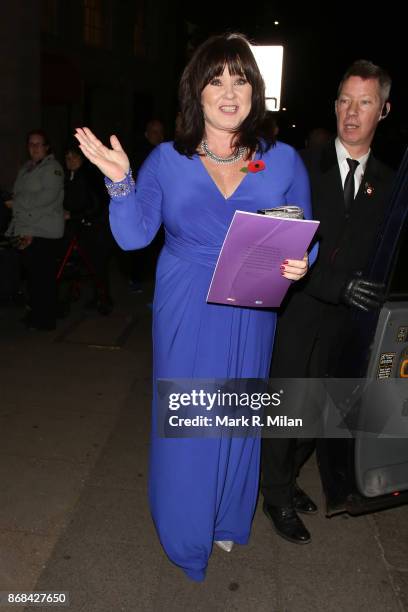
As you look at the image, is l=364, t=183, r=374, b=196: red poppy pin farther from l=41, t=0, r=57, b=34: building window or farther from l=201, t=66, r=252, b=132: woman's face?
l=41, t=0, r=57, b=34: building window

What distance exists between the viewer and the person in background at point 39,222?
6168 millimetres

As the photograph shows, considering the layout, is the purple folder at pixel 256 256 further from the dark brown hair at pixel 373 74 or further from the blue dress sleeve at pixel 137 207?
the dark brown hair at pixel 373 74

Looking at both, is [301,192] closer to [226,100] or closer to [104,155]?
[226,100]

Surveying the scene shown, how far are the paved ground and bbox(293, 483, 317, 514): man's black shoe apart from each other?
0.15 feet

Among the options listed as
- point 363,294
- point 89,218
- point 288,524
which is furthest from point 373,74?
point 89,218

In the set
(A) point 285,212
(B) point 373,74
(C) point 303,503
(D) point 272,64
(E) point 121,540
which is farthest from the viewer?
(D) point 272,64

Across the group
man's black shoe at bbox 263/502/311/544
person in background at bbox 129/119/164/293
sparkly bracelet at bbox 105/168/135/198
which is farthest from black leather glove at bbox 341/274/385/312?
person in background at bbox 129/119/164/293

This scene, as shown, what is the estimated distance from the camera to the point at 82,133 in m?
2.14

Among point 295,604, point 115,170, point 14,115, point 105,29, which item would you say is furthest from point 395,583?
point 105,29

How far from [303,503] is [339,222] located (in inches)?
60.5

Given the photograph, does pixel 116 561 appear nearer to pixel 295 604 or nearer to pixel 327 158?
pixel 295 604

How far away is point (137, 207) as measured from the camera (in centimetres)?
222

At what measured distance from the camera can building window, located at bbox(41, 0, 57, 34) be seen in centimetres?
1436

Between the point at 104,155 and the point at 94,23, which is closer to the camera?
the point at 104,155
